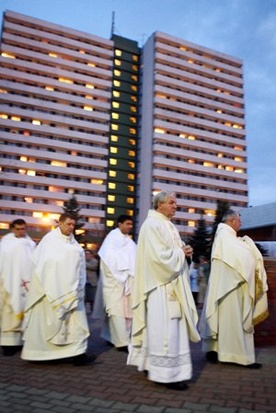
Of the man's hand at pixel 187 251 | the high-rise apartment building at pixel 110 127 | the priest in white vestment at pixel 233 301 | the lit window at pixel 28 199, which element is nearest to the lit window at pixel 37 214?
the high-rise apartment building at pixel 110 127

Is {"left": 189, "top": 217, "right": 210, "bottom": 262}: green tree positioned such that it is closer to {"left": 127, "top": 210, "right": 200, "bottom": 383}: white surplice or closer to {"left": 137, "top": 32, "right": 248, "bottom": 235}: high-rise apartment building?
{"left": 137, "top": 32, "right": 248, "bottom": 235}: high-rise apartment building

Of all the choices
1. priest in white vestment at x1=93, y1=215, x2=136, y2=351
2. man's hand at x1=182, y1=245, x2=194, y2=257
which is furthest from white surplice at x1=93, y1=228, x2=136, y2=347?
man's hand at x1=182, y1=245, x2=194, y2=257

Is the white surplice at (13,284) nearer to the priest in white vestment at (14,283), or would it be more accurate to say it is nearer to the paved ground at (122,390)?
the priest in white vestment at (14,283)

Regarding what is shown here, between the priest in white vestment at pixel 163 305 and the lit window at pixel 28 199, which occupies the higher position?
the lit window at pixel 28 199

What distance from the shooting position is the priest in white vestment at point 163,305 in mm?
4191

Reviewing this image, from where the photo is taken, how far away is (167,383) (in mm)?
4211

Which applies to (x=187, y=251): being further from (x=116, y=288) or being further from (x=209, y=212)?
(x=209, y=212)

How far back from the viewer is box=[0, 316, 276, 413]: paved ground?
3.52 m

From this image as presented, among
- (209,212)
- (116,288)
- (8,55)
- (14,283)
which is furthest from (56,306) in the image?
(8,55)

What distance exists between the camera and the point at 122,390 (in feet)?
13.4

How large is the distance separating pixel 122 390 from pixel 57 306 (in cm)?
160

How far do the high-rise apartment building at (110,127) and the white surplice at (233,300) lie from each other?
53.6 meters

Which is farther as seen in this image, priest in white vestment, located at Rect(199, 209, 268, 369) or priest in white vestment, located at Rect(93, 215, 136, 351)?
priest in white vestment, located at Rect(93, 215, 136, 351)

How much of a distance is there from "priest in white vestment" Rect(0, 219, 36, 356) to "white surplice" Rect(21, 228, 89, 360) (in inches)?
29.1
